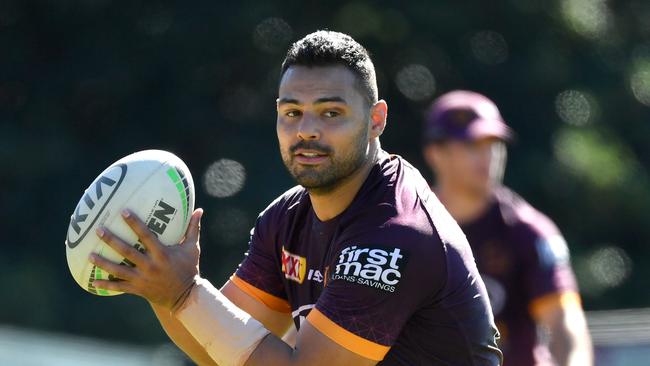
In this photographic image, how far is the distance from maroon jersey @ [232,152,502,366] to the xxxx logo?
0.5 inches

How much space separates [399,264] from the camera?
14.1 ft

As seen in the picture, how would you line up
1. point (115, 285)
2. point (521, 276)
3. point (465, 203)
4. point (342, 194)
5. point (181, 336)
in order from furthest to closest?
point (465, 203), point (521, 276), point (181, 336), point (342, 194), point (115, 285)

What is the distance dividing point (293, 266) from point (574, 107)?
34.3 feet

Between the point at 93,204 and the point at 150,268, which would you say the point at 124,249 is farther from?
the point at 93,204

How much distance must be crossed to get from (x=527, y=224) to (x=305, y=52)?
227 cm

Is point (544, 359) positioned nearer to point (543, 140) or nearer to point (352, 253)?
point (352, 253)

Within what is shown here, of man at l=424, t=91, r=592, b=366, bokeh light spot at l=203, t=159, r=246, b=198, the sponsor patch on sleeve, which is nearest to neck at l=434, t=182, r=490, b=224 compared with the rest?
man at l=424, t=91, r=592, b=366

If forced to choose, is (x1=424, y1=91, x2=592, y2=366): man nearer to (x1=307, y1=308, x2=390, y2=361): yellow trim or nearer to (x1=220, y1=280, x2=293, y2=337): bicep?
(x1=220, y1=280, x2=293, y2=337): bicep

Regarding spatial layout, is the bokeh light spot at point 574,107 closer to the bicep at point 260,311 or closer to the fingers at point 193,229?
the bicep at point 260,311

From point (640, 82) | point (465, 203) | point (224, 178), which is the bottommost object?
point (224, 178)

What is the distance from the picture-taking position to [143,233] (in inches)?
170

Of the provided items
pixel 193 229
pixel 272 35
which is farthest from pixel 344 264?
pixel 272 35

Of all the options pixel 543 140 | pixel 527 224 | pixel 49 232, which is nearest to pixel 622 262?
pixel 543 140

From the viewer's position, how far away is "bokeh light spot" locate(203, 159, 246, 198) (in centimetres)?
1400
